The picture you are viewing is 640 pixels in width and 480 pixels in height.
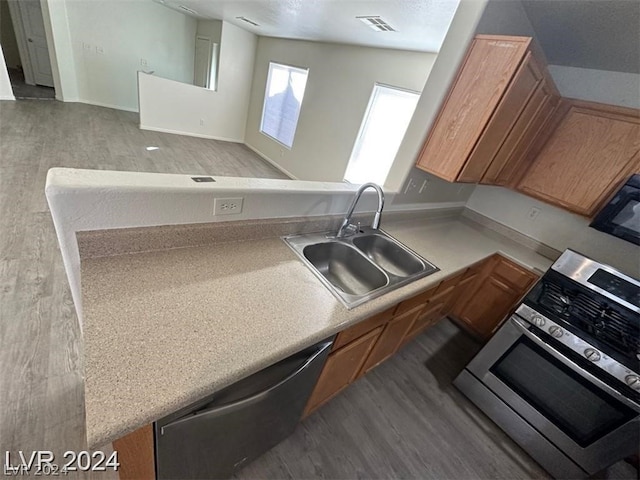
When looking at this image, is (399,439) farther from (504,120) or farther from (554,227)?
(554,227)

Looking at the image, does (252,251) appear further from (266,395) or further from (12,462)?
(12,462)

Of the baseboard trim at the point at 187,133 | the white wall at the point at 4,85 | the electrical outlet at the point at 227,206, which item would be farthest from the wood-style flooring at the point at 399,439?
the white wall at the point at 4,85

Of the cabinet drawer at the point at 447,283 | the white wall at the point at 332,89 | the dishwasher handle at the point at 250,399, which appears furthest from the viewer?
the white wall at the point at 332,89

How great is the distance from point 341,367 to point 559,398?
1.27 metres

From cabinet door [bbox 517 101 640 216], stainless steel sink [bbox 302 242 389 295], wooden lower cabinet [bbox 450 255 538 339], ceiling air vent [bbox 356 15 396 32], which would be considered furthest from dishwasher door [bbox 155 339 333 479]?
ceiling air vent [bbox 356 15 396 32]

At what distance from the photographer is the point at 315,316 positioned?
3.08 feet

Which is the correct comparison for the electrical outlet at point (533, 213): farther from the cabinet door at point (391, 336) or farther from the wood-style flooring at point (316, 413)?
the cabinet door at point (391, 336)

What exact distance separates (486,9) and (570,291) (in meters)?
1.64

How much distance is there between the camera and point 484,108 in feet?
4.79

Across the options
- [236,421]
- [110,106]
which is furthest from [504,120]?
[110,106]

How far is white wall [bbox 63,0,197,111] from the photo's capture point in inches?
201

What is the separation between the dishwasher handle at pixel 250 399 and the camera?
0.68 metres

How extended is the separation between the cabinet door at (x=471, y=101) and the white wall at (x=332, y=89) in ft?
6.44

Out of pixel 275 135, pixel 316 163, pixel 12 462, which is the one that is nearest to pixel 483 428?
pixel 12 462
